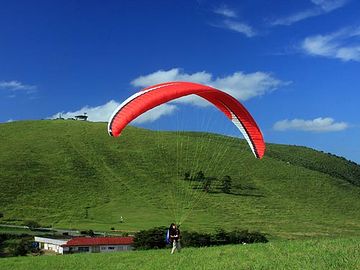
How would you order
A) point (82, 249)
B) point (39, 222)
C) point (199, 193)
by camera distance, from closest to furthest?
point (82, 249) → point (39, 222) → point (199, 193)

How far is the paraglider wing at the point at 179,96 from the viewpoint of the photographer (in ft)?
57.8

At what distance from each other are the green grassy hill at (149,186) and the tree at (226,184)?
1.25 m

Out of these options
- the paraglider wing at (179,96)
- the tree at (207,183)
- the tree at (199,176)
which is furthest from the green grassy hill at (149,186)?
the paraglider wing at (179,96)

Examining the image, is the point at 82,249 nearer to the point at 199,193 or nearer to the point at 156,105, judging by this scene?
the point at 156,105

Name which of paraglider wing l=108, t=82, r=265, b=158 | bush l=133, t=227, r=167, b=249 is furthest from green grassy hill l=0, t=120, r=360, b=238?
paraglider wing l=108, t=82, r=265, b=158

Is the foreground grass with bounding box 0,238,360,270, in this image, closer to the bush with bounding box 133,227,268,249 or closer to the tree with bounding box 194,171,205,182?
the bush with bounding box 133,227,268,249

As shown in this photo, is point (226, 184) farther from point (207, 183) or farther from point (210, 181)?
point (207, 183)

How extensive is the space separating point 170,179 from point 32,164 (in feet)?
92.1

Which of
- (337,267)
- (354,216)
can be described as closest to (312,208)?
(354,216)

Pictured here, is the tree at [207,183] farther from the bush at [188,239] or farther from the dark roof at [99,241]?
the bush at [188,239]

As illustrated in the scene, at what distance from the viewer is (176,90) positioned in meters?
18.1

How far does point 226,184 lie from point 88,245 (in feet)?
169

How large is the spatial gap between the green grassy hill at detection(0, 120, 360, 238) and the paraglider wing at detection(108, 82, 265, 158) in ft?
158

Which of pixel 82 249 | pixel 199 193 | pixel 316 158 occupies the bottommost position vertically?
pixel 82 249
